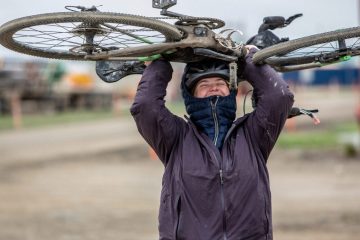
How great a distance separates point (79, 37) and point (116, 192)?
7.92 metres

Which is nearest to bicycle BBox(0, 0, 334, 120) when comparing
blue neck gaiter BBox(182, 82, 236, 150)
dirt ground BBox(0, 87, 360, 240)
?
blue neck gaiter BBox(182, 82, 236, 150)

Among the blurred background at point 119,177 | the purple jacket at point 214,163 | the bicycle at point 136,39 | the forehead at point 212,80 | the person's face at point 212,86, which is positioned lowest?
the blurred background at point 119,177

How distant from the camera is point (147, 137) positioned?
398 cm

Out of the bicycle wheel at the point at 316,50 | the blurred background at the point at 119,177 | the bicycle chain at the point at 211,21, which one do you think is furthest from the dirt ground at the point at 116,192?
the bicycle chain at the point at 211,21

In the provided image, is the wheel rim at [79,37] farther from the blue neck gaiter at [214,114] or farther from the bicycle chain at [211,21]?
the blue neck gaiter at [214,114]

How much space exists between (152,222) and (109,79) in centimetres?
532

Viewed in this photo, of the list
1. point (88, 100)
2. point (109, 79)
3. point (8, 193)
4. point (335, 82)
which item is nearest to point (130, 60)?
point (109, 79)

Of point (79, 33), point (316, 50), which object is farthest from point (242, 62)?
point (79, 33)

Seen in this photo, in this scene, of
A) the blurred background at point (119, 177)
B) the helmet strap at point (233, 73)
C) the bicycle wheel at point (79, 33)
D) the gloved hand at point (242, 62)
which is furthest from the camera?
the blurred background at point (119, 177)

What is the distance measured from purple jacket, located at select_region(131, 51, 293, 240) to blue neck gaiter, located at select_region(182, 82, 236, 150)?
0.04 metres

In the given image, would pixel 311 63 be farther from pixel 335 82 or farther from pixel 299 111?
pixel 335 82

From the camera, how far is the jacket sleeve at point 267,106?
3912mm

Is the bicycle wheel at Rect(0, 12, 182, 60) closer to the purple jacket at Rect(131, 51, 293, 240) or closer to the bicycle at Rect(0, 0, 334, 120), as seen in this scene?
the bicycle at Rect(0, 0, 334, 120)

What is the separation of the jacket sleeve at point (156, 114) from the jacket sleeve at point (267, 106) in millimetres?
375
